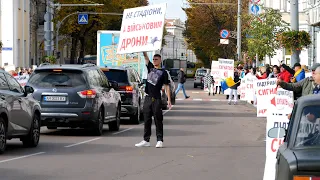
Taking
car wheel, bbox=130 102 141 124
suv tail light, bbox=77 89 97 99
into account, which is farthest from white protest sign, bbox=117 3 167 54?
car wheel, bbox=130 102 141 124

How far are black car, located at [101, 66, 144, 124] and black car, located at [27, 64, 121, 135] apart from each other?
4.70m

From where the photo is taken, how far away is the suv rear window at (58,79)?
20266 millimetres

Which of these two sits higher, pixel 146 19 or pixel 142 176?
pixel 146 19

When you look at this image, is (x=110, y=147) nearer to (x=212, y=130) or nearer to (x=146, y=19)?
(x=146, y=19)

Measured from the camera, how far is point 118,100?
908 inches

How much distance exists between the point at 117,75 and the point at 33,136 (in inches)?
344

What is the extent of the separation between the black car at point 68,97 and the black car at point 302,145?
12181 millimetres

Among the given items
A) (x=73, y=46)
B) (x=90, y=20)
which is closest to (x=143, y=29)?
(x=90, y=20)

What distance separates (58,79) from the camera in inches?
802

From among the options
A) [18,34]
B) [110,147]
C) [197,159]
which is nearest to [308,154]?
[197,159]

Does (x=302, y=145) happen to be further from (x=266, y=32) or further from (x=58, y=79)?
(x=266, y=32)

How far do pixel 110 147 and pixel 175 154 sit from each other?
1891mm

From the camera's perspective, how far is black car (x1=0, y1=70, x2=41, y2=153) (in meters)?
15.4

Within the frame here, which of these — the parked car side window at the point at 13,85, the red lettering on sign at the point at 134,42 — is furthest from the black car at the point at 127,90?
the parked car side window at the point at 13,85
